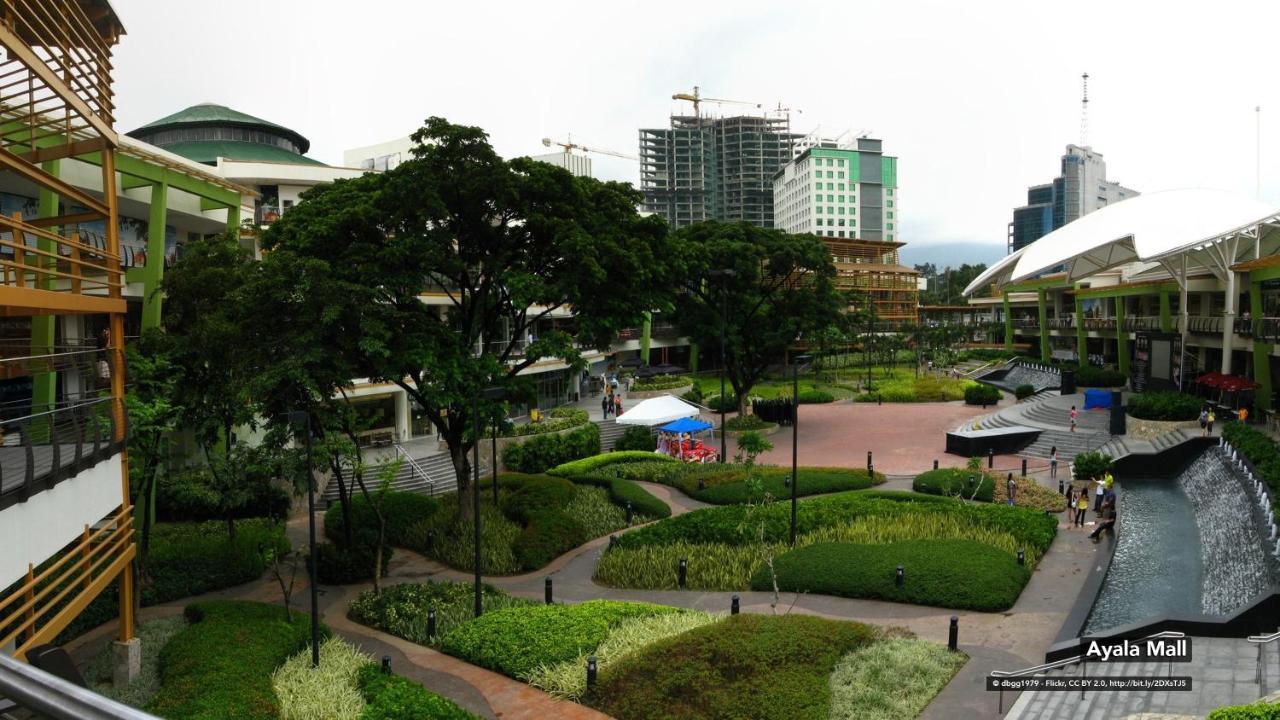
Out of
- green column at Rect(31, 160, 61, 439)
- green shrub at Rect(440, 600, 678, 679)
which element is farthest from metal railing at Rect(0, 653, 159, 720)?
green column at Rect(31, 160, 61, 439)

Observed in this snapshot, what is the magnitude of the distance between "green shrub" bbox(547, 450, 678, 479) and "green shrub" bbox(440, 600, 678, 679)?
575 inches

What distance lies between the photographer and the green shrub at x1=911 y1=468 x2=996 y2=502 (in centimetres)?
2634

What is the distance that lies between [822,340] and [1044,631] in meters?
28.0

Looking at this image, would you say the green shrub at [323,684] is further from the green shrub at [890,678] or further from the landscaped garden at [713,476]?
the landscaped garden at [713,476]

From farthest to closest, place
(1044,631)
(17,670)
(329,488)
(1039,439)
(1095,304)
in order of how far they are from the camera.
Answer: (1095,304) → (1039,439) → (329,488) → (1044,631) → (17,670)

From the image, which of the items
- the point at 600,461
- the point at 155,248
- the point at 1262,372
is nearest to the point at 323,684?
the point at 155,248

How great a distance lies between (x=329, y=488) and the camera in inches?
1209

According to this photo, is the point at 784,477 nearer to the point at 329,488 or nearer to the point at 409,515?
the point at 409,515

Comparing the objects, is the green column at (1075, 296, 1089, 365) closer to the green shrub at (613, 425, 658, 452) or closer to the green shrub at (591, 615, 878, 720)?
the green shrub at (613, 425, 658, 452)

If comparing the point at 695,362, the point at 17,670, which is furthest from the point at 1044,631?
the point at 695,362

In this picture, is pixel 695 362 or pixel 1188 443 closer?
pixel 1188 443

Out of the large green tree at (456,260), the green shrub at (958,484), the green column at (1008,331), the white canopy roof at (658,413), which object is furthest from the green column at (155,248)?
the green column at (1008,331)

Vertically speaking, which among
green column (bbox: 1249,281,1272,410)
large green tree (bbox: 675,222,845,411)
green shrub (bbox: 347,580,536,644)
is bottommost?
green shrub (bbox: 347,580,536,644)

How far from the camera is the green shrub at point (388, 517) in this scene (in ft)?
74.6
